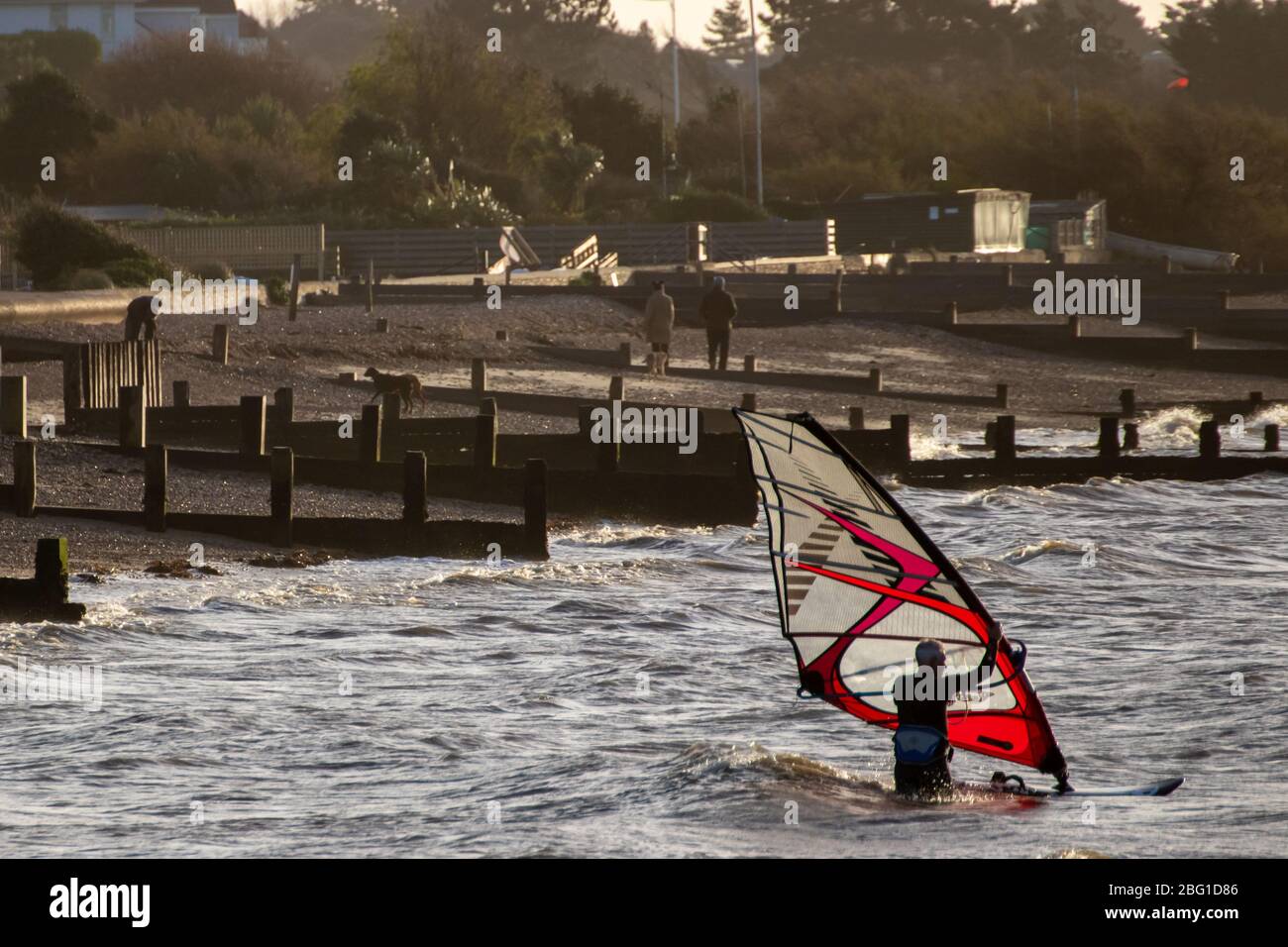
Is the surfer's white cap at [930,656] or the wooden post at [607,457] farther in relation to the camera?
the wooden post at [607,457]

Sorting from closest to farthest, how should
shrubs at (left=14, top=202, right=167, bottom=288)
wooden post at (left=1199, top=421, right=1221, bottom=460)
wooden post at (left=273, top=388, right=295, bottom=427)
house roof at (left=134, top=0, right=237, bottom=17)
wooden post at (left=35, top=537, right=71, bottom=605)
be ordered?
1. wooden post at (left=35, top=537, right=71, bottom=605)
2. wooden post at (left=273, top=388, right=295, bottom=427)
3. wooden post at (left=1199, top=421, right=1221, bottom=460)
4. shrubs at (left=14, top=202, right=167, bottom=288)
5. house roof at (left=134, top=0, right=237, bottom=17)

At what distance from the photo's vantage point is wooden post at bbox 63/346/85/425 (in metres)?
23.2

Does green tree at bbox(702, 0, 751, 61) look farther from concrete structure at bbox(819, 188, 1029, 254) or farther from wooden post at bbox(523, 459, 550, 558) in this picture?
wooden post at bbox(523, 459, 550, 558)

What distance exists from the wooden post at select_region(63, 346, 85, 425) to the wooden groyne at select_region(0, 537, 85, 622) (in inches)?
340

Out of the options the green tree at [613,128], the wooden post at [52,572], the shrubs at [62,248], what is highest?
the green tree at [613,128]

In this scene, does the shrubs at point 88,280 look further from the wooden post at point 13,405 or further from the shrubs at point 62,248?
the wooden post at point 13,405

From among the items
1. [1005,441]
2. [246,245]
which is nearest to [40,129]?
[246,245]

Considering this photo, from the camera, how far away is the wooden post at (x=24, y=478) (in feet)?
57.8

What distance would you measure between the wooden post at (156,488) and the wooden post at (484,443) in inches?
148

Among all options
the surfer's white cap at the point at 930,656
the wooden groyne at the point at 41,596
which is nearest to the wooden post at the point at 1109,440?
the wooden groyne at the point at 41,596

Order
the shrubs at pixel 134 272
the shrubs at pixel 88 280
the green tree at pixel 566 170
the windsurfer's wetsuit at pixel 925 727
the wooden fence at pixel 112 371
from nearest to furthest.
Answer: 1. the windsurfer's wetsuit at pixel 925 727
2. the wooden fence at pixel 112 371
3. the shrubs at pixel 88 280
4. the shrubs at pixel 134 272
5. the green tree at pixel 566 170

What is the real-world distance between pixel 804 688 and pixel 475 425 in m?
10.8

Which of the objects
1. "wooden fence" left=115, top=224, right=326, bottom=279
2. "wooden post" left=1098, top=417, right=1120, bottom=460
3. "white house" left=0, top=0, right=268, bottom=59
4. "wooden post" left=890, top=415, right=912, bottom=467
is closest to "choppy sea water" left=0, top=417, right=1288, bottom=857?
"wooden post" left=890, top=415, right=912, bottom=467

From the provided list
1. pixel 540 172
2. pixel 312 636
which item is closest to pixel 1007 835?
pixel 312 636
